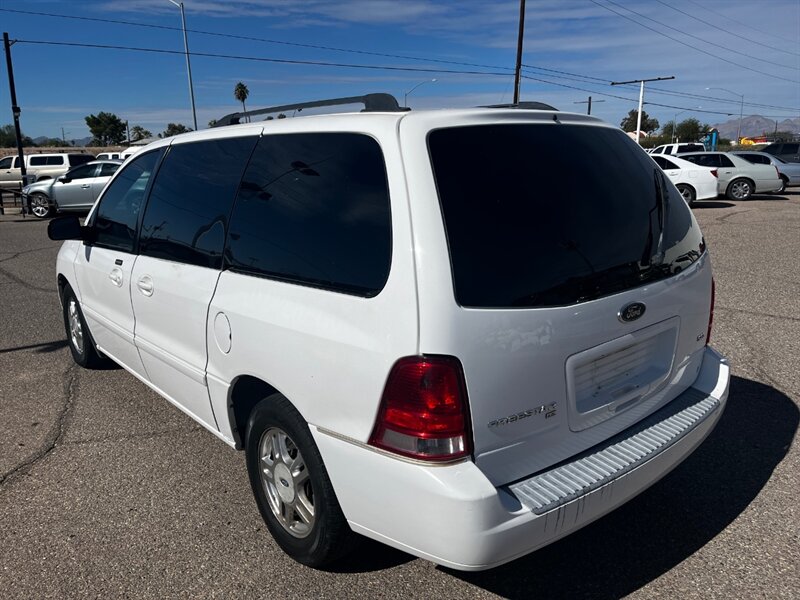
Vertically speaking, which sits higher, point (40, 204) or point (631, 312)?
point (631, 312)

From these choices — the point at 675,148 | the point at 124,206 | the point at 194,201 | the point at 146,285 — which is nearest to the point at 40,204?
the point at 124,206

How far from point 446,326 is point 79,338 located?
424 centimetres

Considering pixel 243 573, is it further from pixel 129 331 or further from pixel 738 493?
pixel 738 493

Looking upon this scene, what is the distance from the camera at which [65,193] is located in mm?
19641

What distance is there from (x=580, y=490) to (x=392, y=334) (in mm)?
854

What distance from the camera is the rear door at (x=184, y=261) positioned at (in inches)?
117

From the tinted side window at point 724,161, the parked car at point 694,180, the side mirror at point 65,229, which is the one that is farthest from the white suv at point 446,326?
the tinted side window at point 724,161

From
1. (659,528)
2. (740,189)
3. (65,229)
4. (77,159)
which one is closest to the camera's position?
(659,528)

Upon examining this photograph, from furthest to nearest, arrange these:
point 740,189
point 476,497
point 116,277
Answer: point 740,189
point 116,277
point 476,497

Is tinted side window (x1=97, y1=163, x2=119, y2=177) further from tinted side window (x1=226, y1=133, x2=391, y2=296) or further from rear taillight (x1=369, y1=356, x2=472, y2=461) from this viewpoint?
rear taillight (x1=369, y1=356, x2=472, y2=461)

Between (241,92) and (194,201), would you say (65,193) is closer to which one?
(194,201)

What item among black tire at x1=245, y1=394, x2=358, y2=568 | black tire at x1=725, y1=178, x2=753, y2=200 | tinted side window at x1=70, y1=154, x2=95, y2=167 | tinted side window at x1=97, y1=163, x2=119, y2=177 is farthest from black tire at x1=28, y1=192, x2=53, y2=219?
black tire at x1=725, y1=178, x2=753, y2=200

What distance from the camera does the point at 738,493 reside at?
3.13 m

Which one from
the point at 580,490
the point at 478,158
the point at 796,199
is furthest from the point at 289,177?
the point at 796,199
